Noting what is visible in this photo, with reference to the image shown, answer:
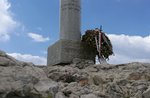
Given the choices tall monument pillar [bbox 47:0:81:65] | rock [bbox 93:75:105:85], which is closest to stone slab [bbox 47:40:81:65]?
tall monument pillar [bbox 47:0:81:65]

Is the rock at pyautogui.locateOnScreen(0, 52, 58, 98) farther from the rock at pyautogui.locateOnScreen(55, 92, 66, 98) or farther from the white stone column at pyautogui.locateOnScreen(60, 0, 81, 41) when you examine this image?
the white stone column at pyautogui.locateOnScreen(60, 0, 81, 41)

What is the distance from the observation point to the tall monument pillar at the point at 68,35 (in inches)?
814

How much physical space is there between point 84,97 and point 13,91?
2.85 metres

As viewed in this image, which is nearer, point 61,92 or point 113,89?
point 61,92

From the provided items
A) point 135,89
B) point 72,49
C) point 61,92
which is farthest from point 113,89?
point 72,49

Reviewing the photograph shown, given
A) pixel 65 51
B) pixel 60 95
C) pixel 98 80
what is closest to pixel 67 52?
pixel 65 51

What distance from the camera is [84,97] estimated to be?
11.4m

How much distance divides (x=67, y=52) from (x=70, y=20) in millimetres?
2079

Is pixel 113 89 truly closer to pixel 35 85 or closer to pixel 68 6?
pixel 35 85

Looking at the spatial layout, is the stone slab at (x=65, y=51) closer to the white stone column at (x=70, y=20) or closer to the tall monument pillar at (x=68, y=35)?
the tall monument pillar at (x=68, y=35)

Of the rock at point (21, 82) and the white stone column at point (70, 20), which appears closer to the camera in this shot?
the rock at point (21, 82)

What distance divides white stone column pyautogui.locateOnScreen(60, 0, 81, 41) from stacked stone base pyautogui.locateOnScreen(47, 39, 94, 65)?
24.1 inches

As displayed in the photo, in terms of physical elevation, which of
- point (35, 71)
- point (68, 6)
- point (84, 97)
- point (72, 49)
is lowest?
point (84, 97)

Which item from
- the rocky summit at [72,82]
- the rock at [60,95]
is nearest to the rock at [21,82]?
the rocky summit at [72,82]
